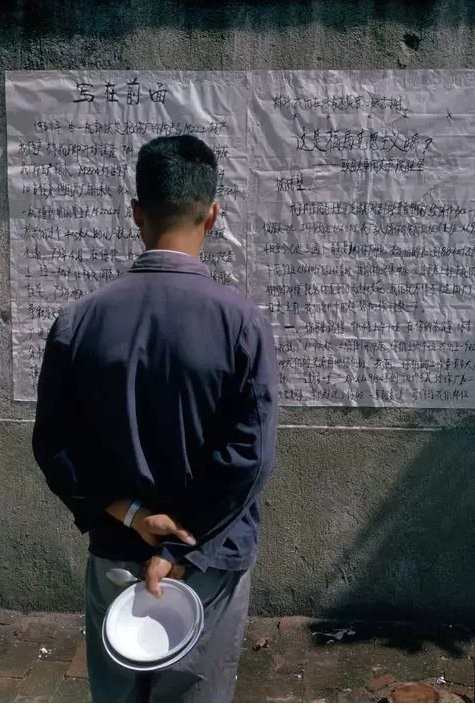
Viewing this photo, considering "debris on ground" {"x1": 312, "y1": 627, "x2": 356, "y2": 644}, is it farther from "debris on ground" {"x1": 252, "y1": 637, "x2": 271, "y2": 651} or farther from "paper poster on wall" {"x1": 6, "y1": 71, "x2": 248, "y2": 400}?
"paper poster on wall" {"x1": 6, "y1": 71, "x2": 248, "y2": 400}

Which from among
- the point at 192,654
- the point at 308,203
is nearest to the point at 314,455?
the point at 308,203

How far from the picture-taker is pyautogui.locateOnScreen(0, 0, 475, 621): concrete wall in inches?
156

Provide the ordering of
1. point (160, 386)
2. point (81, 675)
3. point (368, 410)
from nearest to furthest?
point (160, 386) < point (81, 675) < point (368, 410)

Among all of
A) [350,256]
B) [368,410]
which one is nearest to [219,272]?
[350,256]

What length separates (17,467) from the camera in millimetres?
4309

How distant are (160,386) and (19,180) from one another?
94.4 inches

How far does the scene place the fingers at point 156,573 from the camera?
2.19 metres

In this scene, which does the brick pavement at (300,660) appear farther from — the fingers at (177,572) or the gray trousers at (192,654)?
the fingers at (177,572)

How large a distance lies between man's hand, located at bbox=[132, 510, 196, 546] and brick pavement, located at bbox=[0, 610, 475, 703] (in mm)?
1825

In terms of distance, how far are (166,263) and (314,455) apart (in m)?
2.18

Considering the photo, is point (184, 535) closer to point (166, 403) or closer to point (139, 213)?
point (166, 403)

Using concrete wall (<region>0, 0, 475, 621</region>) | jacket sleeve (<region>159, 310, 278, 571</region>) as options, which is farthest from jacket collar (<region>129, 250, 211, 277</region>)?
concrete wall (<region>0, 0, 475, 621</region>)

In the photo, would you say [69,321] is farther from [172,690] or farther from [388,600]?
[388,600]

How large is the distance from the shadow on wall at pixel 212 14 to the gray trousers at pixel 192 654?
2.70 m
